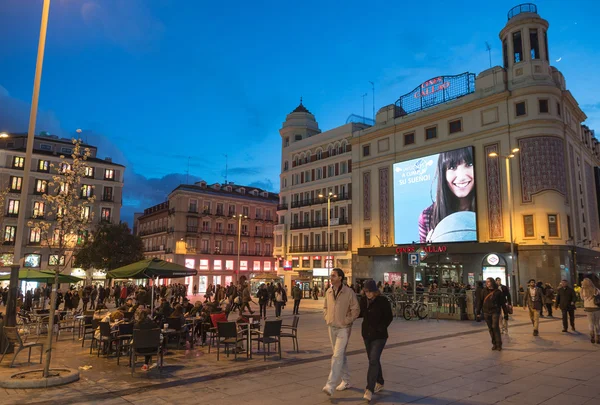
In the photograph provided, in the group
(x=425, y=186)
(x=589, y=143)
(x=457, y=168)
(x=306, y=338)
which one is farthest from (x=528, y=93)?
(x=306, y=338)

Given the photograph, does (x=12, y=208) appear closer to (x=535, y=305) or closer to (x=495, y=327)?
(x=535, y=305)

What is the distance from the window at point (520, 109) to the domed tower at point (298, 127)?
27.8 meters

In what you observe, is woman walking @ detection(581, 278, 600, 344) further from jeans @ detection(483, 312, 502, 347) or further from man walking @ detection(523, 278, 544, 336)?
jeans @ detection(483, 312, 502, 347)

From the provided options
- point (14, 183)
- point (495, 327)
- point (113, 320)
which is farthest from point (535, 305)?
point (14, 183)

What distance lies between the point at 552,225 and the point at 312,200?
26.6m

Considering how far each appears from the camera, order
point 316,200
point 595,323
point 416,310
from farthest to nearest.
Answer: point 316,200 < point 416,310 < point 595,323

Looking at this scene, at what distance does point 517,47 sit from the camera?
36.5 metres

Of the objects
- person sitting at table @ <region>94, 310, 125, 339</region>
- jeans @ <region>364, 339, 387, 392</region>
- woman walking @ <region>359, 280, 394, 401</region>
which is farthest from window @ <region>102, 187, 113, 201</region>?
jeans @ <region>364, 339, 387, 392</region>

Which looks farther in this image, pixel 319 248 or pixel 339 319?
pixel 319 248

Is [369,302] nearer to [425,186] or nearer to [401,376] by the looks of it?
[401,376]

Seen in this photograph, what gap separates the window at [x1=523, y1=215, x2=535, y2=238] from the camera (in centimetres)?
3262

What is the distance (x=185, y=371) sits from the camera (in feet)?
30.1

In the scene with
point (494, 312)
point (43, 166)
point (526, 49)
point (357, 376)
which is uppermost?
point (526, 49)

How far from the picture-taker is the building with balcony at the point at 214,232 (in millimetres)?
60562
